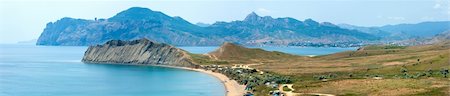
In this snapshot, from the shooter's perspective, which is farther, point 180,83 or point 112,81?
point 112,81

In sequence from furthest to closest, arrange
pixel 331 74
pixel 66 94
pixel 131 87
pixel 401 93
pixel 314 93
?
pixel 331 74
pixel 131 87
pixel 66 94
pixel 314 93
pixel 401 93

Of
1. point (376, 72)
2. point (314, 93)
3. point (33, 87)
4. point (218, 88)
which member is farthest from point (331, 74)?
point (33, 87)

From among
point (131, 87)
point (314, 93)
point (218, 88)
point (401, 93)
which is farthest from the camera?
point (131, 87)

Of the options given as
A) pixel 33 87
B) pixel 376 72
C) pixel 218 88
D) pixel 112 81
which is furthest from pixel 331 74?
pixel 33 87

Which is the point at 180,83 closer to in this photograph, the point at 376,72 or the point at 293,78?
the point at 293,78

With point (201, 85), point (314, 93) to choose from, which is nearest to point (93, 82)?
point (201, 85)

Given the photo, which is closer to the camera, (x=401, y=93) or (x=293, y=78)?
(x=401, y=93)

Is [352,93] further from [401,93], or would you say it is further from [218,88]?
[218,88]

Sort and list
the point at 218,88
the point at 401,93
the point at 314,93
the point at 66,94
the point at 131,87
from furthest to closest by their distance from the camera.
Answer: the point at 131,87, the point at 218,88, the point at 66,94, the point at 314,93, the point at 401,93

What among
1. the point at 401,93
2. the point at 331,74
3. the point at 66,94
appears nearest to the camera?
the point at 401,93
